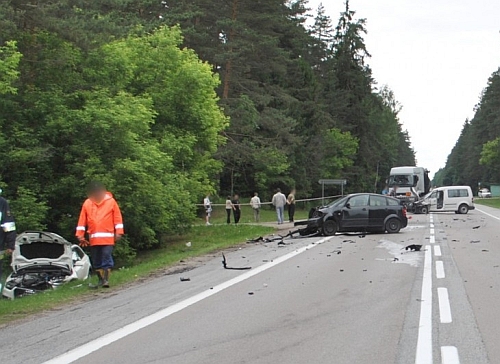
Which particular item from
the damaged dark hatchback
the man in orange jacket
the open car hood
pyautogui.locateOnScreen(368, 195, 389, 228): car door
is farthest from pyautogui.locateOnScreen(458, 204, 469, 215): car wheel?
the man in orange jacket

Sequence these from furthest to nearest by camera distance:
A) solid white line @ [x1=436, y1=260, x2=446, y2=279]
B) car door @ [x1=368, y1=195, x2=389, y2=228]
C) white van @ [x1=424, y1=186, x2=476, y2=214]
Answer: white van @ [x1=424, y1=186, x2=476, y2=214]
car door @ [x1=368, y1=195, x2=389, y2=228]
solid white line @ [x1=436, y1=260, x2=446, y2=279]

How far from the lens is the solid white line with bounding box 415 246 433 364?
624 cm

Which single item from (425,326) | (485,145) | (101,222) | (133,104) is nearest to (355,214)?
(133,104)

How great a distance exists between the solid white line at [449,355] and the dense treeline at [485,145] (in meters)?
95.2

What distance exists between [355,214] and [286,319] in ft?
53.0

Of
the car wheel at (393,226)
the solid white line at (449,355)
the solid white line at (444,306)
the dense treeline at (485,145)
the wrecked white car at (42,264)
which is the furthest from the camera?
the dense treeline at (485,145)

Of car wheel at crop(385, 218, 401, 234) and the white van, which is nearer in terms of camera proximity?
car wheel at crop(385, 218, 401, 234)

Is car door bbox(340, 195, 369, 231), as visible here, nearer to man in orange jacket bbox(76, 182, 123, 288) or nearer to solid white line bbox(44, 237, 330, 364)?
solid white line bbox(44, 237, 330, 364)

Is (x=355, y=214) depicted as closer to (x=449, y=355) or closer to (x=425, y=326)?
(x=425, y=326)

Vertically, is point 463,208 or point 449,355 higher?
point 463,208

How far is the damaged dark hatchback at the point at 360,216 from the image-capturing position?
23.9m

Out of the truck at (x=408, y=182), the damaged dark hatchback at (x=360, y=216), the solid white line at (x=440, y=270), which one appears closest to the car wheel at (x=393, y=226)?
the damaged dark hatchback at (x=360, y=216)

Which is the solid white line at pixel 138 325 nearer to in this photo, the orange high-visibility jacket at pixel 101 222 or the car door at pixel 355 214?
the orange high-visibility jacket at pixel 101 222

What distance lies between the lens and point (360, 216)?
948 inches
